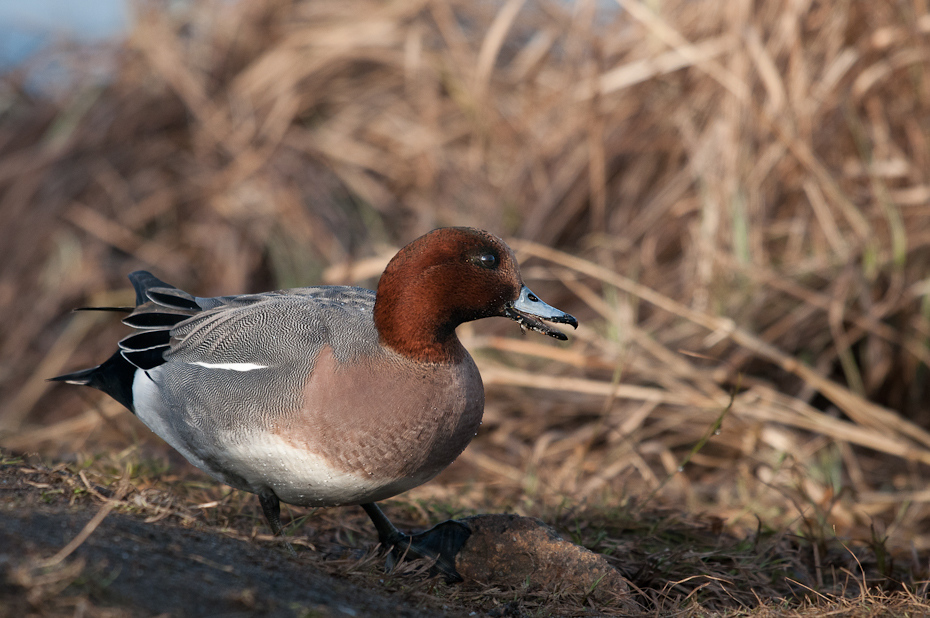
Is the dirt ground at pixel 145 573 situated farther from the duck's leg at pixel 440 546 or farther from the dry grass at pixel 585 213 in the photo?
the dry grass at pixel 585 213

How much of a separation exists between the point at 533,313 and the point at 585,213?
125 inches

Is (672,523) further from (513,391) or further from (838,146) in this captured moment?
(838,146)

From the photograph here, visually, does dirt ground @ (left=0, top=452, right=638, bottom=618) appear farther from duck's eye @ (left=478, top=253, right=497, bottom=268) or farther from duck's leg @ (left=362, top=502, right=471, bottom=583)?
duck's eye @ (left=478, top=253, right=497, bottom=268)

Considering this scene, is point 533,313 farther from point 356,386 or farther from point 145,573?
point 145,573

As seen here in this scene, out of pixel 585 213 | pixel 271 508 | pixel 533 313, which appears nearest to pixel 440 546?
pixel 271 508

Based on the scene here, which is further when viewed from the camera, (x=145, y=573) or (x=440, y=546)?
(x=440, y=546)

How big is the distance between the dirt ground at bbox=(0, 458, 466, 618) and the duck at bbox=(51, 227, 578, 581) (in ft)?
1.02

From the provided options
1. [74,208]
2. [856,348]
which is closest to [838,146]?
[856,348]

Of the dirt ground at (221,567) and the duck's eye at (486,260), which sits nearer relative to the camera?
the dirt ground at (221,567)

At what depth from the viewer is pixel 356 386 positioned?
92.0 inches

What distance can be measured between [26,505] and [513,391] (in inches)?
108

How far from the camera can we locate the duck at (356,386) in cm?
230

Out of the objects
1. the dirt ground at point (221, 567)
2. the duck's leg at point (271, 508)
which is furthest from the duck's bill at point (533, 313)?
A: the duck's leg at point (271, 508)

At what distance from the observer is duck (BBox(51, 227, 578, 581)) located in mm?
2305
